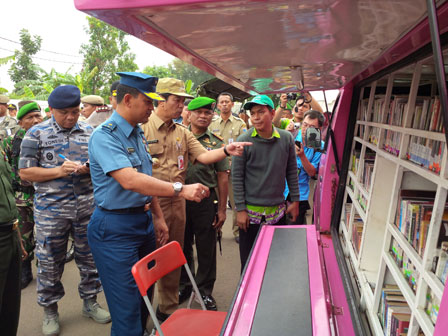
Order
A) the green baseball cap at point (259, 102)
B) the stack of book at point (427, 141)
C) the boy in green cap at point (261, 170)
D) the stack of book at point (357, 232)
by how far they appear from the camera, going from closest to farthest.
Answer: the stack of book at point (427, 141) → the stack of book at point (357, 232) → the green baseball cap at point (259, 102) → the boy in green cap at point (261, 170)

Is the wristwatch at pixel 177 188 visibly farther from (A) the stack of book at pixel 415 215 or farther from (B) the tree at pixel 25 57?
(B) the tree at pixel 25 57

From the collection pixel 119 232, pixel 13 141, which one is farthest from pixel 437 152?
pixel 13 141

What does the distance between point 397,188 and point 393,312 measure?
1.99 ft

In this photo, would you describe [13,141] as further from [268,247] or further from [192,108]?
[268,247]

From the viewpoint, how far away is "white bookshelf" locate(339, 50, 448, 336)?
130 cm

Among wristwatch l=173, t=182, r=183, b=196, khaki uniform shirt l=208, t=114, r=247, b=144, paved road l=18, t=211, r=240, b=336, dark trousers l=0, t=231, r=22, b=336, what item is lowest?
paved road l=18, t=211, r=240, b=336

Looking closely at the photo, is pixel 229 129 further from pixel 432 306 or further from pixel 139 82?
pixel 432 306

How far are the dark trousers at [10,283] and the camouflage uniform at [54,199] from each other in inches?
23.3

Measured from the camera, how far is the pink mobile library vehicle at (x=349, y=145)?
3.36 ft

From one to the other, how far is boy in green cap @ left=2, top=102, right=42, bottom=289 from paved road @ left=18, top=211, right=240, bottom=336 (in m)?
0.33

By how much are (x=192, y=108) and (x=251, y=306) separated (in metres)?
2.19

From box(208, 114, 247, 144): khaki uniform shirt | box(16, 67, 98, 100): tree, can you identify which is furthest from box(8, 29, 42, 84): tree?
box(208, 114, 247, 144): khaki uniform shirt

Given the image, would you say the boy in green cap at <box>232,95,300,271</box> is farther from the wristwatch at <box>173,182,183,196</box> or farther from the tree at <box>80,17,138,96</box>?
the tree at <box>80,17,138,96</box>

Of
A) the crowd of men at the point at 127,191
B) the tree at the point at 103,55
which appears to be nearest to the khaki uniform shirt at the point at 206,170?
the crowd of men at the point at 127,191
